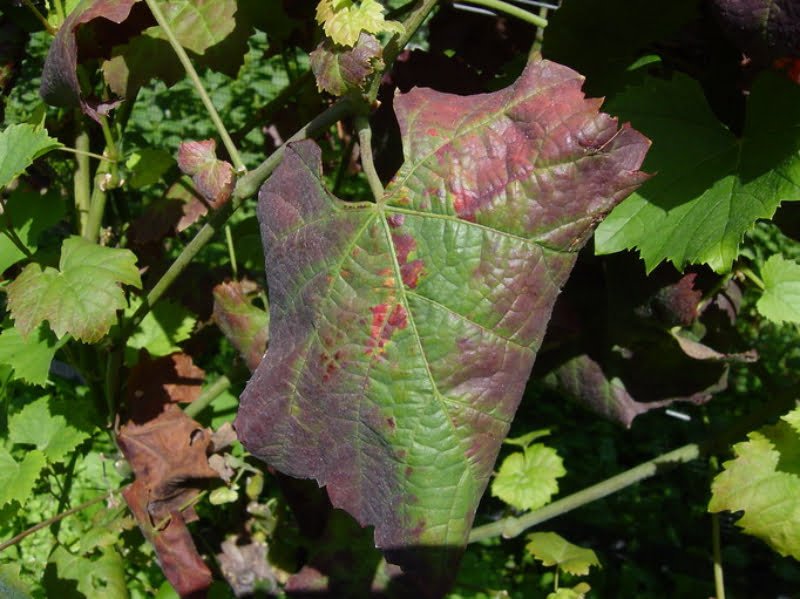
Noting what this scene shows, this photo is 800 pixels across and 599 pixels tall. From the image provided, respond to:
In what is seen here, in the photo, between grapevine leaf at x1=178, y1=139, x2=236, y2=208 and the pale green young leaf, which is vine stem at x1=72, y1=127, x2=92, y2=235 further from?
the pale green young leaf

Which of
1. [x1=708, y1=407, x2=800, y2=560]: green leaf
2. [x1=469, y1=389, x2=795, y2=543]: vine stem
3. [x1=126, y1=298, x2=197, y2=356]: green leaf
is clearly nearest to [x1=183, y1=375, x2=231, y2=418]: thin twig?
[x1=126, y1=298, x2=197, y2=356]: green leaf

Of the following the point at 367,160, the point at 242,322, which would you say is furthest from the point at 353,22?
the point at 242,322

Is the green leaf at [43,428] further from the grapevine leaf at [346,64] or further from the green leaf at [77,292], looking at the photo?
the grapevine leaf at [346,64]

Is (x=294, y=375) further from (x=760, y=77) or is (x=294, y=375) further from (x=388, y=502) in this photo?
(x=760, y=77)

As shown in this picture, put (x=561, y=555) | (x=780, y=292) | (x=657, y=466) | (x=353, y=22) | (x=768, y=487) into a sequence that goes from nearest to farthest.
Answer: (x=353, y=22)
(x=768, y=487)
(x=780, y=292)
(x=657, y=466)
(x=561, y=555)

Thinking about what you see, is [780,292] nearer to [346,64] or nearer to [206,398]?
[346,64]
